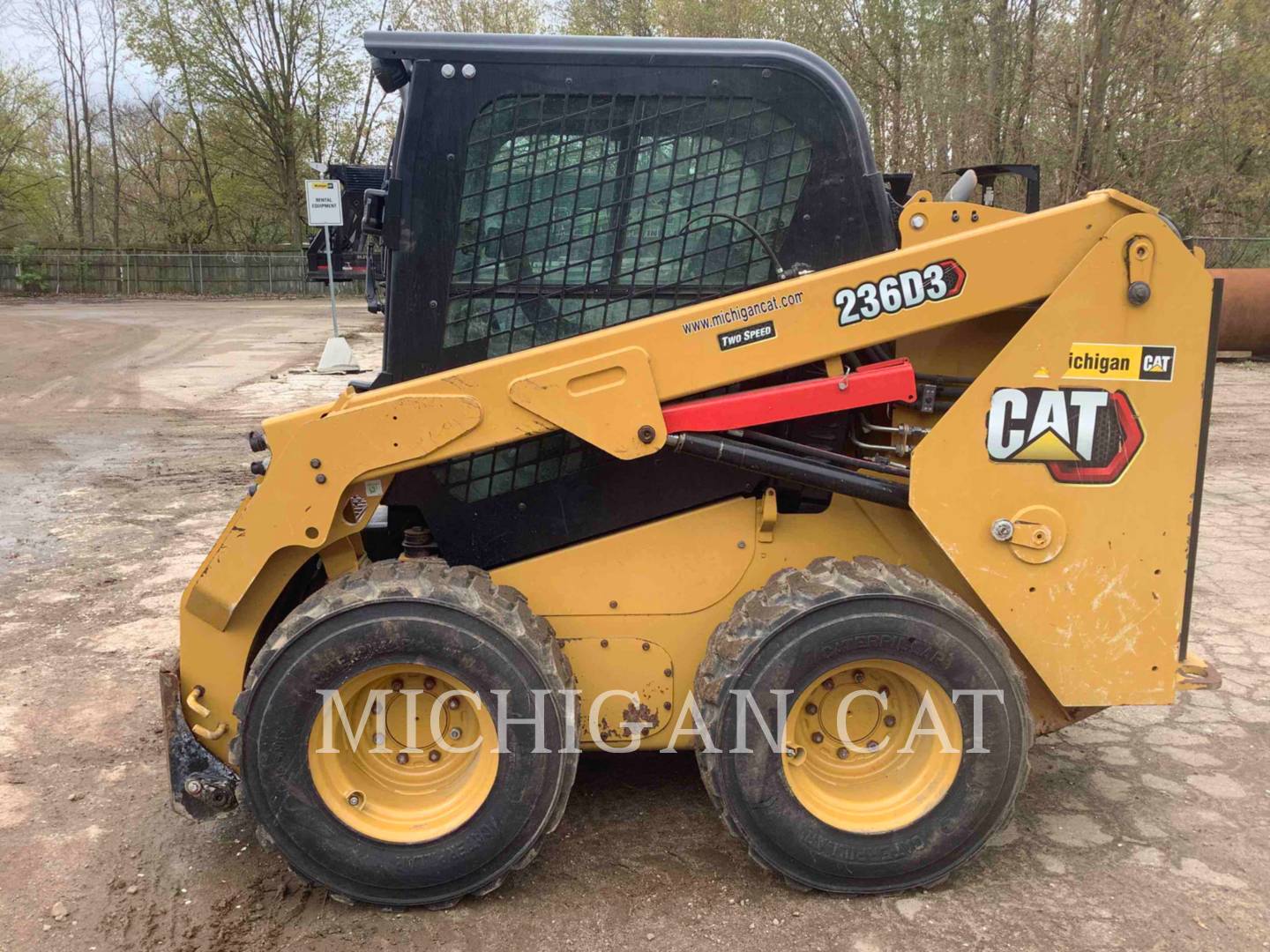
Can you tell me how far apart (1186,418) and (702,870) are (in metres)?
1.94

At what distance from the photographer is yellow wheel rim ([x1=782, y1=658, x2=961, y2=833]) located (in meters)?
2.86

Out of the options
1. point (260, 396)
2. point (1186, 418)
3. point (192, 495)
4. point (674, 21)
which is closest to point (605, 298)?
point (1186, 418)

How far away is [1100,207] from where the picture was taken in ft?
8.89

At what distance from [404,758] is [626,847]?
771 millimetres

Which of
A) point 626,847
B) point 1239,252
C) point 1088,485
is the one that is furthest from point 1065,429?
point 1239,252

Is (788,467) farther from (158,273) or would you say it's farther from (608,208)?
(158,273)

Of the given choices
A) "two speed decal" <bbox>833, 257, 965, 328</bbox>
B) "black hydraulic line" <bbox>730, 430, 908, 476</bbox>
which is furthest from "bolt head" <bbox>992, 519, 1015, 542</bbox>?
"two speed decal" <bbox>833, 257, 965, 328</bbox>

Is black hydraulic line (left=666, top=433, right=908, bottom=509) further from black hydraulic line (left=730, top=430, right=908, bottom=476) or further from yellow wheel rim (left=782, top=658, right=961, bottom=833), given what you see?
yellow wheel rim (left=782, top=658, right=961, bottom=833)

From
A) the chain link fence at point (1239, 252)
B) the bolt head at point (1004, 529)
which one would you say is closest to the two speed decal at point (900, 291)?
the bolt head at point (1004, 529)

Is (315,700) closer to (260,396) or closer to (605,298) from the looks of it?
(605,298)

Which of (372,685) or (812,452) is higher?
(812,452)

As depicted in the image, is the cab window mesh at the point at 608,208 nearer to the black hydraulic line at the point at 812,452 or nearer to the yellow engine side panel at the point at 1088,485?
the black hydraulic line at the point at 812,452

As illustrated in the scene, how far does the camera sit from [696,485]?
3.11 meters

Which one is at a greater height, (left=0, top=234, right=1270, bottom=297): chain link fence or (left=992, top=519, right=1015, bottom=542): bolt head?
(left=0, top=234, right=1270, bottom=297): chain link fence
